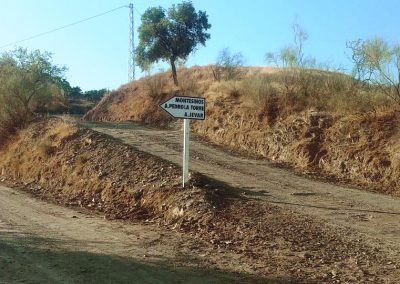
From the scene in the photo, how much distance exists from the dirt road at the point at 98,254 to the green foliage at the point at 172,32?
2312cm

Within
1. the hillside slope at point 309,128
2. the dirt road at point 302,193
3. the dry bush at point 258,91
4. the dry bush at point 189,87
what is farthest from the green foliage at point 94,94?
the dirt road at point 302,193

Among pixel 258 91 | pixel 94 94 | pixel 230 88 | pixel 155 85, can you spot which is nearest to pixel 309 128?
pixel 258 91

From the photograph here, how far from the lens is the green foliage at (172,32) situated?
113 ft

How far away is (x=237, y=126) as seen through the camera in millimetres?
21938

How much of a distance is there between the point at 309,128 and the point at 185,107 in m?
6.67

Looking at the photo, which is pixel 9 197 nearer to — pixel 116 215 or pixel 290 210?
pixel 116 215

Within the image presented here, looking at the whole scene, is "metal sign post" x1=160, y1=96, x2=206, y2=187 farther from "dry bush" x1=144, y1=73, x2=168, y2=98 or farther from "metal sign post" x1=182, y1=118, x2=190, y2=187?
"dry bush" x1=144, y1=73, x2=168, y2=98

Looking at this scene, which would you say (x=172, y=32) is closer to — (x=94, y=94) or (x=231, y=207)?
(x=231, y=207)

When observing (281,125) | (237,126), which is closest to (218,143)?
(237,126)

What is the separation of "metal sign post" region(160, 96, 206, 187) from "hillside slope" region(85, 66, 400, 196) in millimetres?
4880

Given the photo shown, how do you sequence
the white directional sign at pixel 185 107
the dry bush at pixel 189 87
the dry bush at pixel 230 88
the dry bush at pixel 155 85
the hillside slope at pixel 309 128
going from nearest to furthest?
the white directional sign at pixel 185 107 < the hillside slope at pixel 309 128 < the dry bush at pixel 230 88 < the dry bush at pixel 189 87 < the dry bush at pixel 155 85

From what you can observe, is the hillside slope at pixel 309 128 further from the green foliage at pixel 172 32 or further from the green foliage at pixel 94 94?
the green foliage at pixel 94 94

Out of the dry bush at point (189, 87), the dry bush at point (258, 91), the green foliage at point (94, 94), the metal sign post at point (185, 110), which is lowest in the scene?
the metal sign post at point (185, 110)

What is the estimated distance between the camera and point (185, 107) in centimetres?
1308
